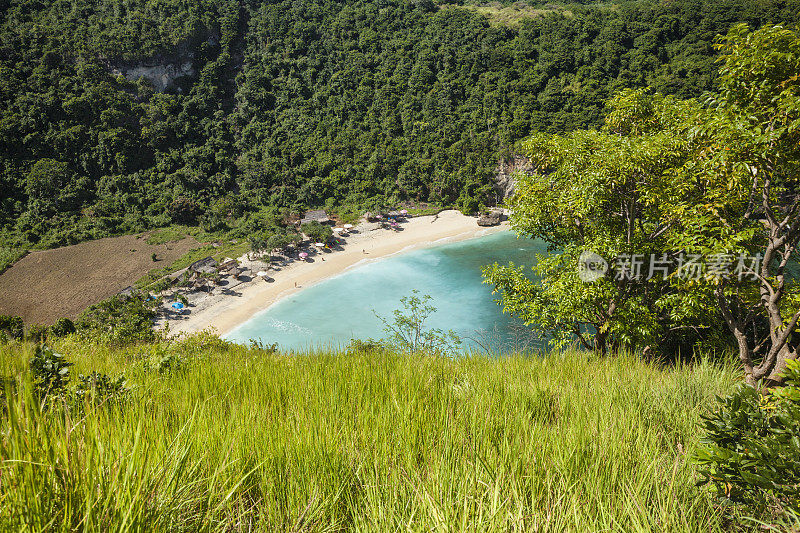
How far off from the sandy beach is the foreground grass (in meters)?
15.5

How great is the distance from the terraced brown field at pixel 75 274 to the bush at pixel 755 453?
96.4ft

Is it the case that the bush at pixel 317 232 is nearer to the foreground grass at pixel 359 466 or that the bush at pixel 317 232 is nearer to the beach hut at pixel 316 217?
the beach hut at pixel 316 217

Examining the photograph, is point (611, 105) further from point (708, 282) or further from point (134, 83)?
point (134, 83)

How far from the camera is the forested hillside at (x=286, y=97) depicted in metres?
40.8

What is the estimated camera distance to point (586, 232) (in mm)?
7496

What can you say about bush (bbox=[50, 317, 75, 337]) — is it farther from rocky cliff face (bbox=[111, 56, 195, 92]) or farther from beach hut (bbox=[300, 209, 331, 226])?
rocky cliff face (bbox=[111, 56, 195, 92])

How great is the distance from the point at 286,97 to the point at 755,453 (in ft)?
202

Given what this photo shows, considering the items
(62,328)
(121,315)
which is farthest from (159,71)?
(62,328)

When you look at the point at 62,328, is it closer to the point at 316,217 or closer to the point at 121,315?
the point at 121,315

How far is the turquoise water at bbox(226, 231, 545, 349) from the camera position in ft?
72.3

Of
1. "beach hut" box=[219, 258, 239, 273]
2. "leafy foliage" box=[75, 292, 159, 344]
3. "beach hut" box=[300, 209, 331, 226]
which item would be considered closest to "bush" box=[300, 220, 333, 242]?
"beach hut" box=[300, 209, 331, 226]

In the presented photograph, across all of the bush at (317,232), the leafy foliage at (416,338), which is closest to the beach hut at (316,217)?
the bush at (317,232)

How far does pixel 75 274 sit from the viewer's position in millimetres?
27922

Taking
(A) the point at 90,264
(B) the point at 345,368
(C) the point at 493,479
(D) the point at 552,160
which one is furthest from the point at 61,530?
(A) the point at 90,264
